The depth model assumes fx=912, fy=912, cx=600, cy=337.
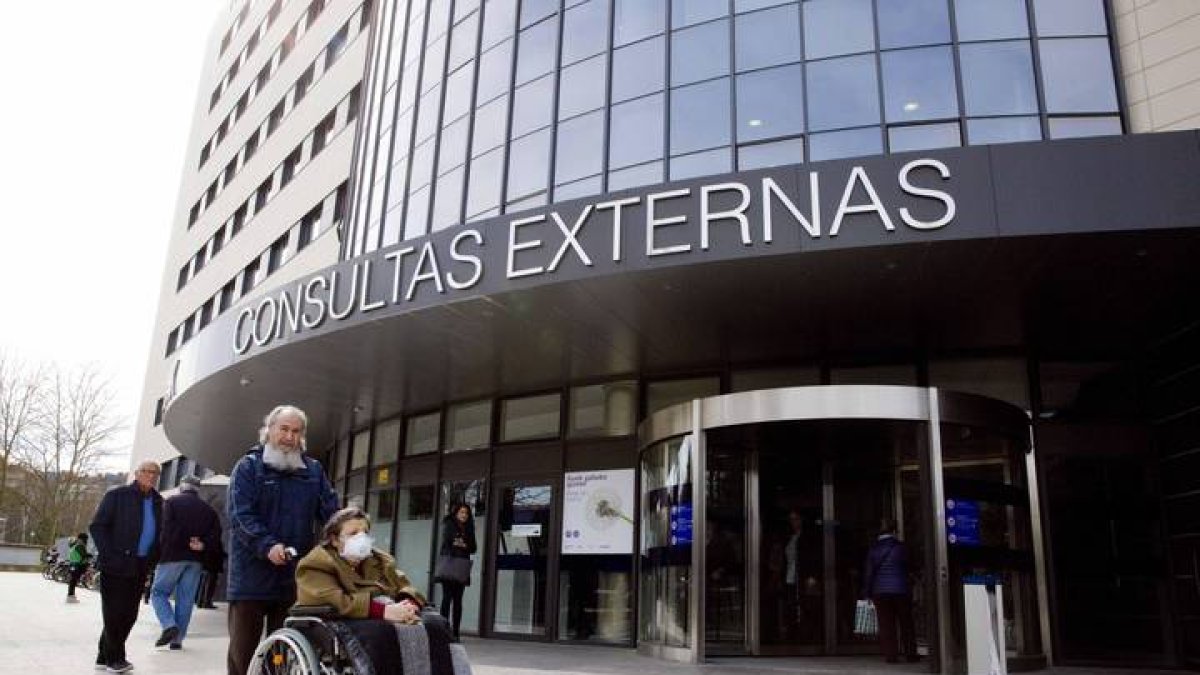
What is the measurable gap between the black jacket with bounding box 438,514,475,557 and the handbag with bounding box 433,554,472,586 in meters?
0.06

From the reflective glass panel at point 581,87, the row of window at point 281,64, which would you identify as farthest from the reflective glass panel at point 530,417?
the row of window at point 281,64

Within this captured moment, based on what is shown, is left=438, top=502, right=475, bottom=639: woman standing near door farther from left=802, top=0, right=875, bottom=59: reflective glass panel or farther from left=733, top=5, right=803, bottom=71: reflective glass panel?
left=802, top=0, right=875, bottom=59: reflective glass panel

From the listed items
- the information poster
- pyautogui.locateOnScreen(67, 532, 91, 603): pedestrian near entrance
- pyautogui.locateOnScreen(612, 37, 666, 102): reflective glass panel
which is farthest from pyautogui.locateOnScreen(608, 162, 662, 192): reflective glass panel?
pyautogui.locateOnScreen(67, 532, 91, 603): pedestrian near entrance

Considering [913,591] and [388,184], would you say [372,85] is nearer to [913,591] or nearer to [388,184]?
[388,184]

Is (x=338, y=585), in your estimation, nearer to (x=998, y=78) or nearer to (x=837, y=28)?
(x=837, y=28)

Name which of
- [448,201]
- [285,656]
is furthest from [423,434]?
[285,656]

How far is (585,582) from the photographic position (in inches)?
493

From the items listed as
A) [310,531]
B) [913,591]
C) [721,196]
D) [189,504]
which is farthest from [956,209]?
[189,504]

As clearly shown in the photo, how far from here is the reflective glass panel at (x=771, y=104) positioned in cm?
1113

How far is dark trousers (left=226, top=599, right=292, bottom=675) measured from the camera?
4.96 m

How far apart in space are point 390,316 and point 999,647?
728cm

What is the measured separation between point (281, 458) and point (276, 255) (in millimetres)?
20644

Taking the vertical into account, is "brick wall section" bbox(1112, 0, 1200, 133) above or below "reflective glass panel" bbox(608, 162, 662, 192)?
above

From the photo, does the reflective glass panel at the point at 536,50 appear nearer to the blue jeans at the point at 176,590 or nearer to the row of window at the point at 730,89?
the row of window at the point at 730,89
